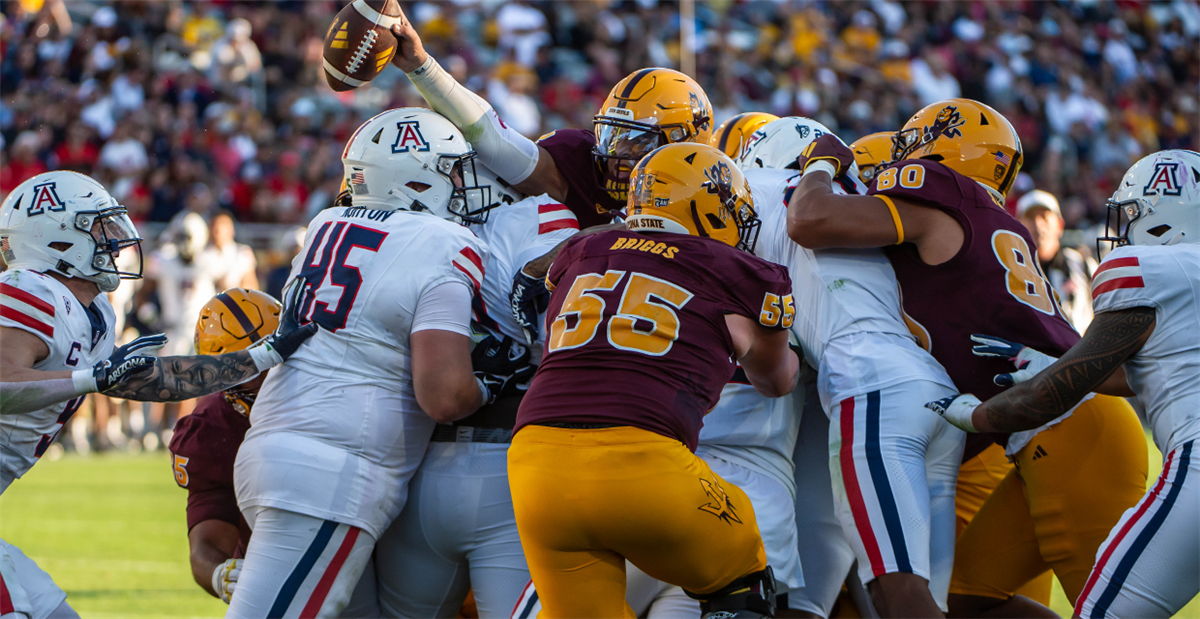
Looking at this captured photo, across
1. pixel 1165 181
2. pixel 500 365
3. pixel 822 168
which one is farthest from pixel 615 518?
pixel 1165 181

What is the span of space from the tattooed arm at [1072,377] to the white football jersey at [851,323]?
1.05 ft

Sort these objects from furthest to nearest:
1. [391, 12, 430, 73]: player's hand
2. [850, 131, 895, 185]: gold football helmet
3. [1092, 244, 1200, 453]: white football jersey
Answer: [850, 131, 895, 185]: gold football helmet, [391, 12, 430, 73]: player's hand, [1092, 244, 1200, 453]: white football jersey

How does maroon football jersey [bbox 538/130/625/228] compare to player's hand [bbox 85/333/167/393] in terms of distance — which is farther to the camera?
maroon football jersey [bbox 538/130/625/228]

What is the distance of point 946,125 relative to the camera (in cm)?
450

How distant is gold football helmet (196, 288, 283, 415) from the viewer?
459 cm

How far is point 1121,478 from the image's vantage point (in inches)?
161

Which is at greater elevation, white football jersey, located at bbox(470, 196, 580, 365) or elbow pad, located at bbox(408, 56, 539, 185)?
elbow pad, located at bbox(408, 56, 539, 185)

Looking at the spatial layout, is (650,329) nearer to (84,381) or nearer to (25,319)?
(84,381)

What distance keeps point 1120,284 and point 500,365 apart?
82.7 inches

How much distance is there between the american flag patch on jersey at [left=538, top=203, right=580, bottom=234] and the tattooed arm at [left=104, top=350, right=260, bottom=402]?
1284 millimetres

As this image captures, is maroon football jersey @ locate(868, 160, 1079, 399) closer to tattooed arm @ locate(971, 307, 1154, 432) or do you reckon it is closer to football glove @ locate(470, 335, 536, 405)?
tattooed arm @ locate(971, 307, 1154, 432)

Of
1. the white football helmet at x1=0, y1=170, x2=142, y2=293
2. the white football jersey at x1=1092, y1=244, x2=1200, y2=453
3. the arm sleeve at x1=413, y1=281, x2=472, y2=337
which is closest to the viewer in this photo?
the white football jersey at x1=1092, y1=244, x2=1200, y2=453

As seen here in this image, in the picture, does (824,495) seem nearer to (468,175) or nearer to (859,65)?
(468,175)

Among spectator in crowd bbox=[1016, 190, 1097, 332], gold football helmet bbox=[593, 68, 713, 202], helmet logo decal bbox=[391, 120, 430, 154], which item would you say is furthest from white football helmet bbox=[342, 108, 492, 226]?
spectator in crowd bbox=[1016, 190, 1097, 332]
